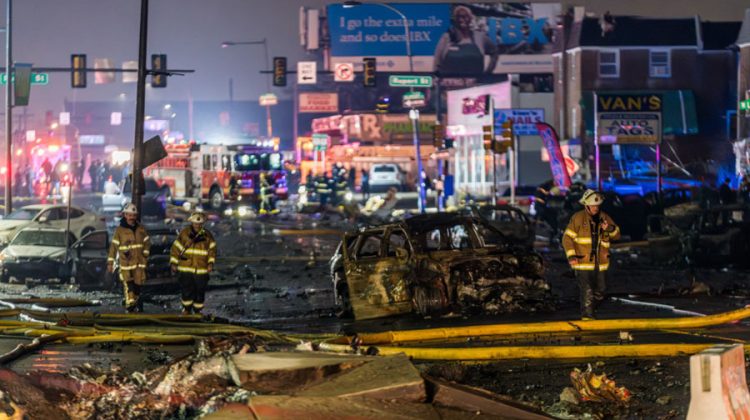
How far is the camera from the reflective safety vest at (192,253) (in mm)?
14922

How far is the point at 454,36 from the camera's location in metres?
96.4

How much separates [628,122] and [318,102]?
6280cm

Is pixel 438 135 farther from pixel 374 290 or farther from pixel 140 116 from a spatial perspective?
pixel 374 290

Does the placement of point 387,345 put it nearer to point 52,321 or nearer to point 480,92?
point 52,321

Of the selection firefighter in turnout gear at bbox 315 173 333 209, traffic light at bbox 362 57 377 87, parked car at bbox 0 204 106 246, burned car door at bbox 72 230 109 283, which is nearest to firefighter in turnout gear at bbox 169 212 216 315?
burned car door at bbox 72 230 109 283

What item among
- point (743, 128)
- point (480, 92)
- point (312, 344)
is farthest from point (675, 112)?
point (312, 344)

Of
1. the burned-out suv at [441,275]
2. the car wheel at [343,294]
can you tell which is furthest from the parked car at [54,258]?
the burned-out suv at [441,275]

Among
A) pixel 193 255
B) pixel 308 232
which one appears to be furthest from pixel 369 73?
pixel 193 255

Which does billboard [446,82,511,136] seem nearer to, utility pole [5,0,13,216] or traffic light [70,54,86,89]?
traffic light [70,54,86,89]

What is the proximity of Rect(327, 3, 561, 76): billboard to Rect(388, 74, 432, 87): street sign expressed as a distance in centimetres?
5234

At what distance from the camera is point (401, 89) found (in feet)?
317

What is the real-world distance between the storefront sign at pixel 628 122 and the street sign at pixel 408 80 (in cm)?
679

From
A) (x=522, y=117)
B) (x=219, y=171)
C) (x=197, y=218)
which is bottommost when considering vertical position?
(x=197, y=218)

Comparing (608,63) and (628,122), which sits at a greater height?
(608,63)
